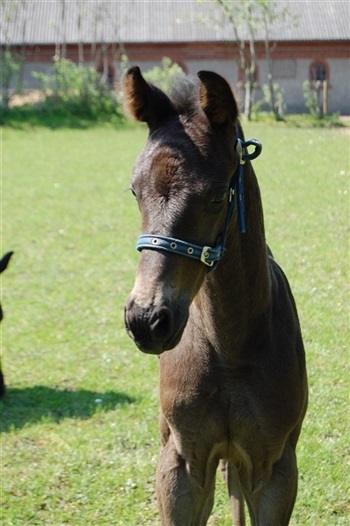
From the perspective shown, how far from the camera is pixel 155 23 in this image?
124 ft

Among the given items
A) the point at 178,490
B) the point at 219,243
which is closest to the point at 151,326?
the point at 219,243

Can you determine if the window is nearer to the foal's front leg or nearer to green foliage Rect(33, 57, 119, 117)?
green foliage Rect(33, 57, 119, 117)

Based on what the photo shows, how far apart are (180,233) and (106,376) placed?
15.2 feet

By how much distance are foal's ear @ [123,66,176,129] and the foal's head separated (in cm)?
2

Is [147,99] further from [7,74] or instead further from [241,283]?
[7,74]

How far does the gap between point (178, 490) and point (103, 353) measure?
432 centimetres

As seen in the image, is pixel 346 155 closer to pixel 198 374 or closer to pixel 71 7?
pixel 198 374

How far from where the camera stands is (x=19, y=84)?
1192 inches

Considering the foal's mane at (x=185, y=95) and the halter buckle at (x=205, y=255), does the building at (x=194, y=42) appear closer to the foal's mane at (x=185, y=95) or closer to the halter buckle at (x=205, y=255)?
the foal's mane at (x=185, y=95)

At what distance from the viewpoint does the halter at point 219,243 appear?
2881 millimetres

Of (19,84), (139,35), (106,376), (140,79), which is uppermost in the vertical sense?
(139,35)

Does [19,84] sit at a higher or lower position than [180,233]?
higher

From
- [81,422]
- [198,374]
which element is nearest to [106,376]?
[81,422]

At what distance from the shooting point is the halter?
288 centimetres
